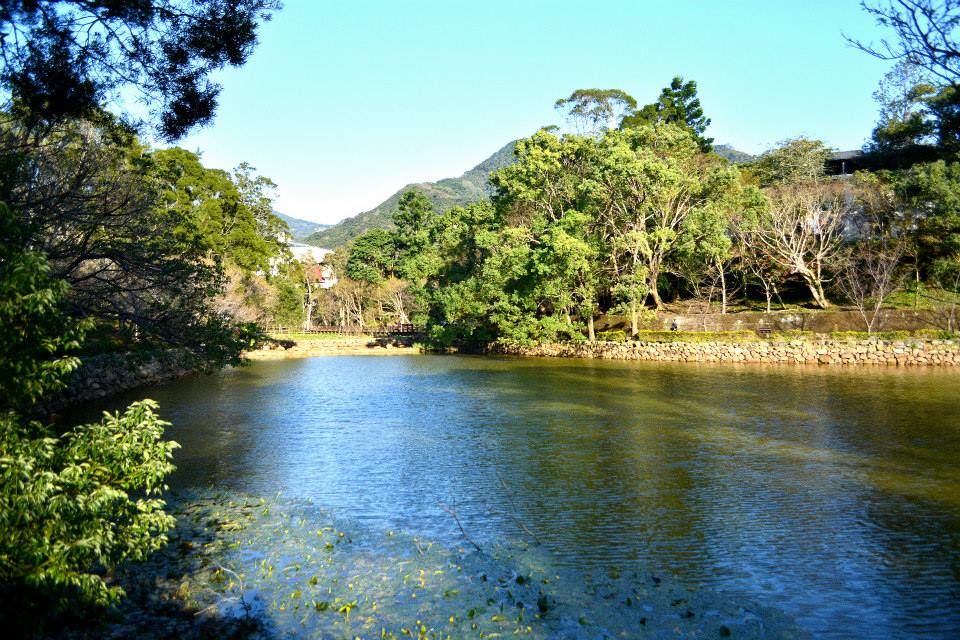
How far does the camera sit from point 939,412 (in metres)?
Result: 20.1

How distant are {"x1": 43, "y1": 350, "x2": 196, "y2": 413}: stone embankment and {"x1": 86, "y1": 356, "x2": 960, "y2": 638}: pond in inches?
47.2

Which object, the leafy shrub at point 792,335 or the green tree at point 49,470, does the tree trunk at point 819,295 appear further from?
the green tree at point 49,470

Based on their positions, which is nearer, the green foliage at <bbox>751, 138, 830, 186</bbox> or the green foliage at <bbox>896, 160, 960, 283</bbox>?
the green foliage at <bbox>896, 160, 960, 283</bbox>

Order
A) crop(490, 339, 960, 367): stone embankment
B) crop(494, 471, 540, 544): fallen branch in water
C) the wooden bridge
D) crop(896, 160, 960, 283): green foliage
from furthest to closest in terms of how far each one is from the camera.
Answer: the wooden bridge, crop(896, 160, 960, 283): green foliage, crop(490, 339, 960, 367): stone embankment, crop(494, 471, 540, 544): fallen branch in water

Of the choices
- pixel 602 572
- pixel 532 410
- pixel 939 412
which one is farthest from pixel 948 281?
pixel 602 572

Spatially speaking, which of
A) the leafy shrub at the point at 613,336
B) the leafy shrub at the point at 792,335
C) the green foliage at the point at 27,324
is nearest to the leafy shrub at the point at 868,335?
the leafy shrub at the point at 792,335

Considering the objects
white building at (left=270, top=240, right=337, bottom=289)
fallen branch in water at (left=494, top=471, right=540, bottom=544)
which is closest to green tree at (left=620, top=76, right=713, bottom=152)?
white building at (left=270, top=240, right=337, bottom=289)

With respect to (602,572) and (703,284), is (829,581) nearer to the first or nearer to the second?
(602,572)

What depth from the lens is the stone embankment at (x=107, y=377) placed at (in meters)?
22.1

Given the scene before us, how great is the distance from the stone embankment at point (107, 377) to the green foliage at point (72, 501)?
12.8 m

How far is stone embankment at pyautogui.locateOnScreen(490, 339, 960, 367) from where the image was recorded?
31859mm

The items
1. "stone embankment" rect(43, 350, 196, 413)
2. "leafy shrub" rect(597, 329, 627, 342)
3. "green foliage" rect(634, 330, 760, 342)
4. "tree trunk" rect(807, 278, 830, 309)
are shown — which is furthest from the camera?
"leafy shrub" rect(597, 329, 627, 342)

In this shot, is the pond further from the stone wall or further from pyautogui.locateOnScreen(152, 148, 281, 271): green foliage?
pyautogui.locateOnScreen(152, 148, 281, 271): green foliage

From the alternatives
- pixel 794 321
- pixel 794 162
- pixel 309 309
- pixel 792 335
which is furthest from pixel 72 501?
pixel 309 309
